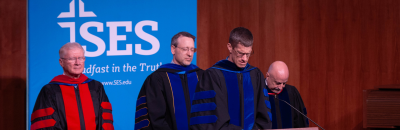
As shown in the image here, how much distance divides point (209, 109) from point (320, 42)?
270 centimetres

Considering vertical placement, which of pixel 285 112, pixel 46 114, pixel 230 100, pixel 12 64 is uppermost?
pixel 12 64

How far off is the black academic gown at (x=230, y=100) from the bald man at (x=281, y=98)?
0.88m

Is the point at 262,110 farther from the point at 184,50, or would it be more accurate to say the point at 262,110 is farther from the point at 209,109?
the point at 184,50

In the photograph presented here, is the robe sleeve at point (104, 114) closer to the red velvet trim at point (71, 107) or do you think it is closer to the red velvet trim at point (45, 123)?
the red velvet trim at point (71, 107)

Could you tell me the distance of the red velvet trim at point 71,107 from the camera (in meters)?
2.54

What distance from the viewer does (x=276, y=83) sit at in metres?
3.24

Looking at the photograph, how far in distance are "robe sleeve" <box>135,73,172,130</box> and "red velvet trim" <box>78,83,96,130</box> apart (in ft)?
1.18

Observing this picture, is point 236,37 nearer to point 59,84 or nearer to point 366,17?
point 59,84

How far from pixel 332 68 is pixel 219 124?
276 cm

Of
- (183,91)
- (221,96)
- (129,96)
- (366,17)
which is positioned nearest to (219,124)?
Result: (221,96)

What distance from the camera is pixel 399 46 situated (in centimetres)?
418

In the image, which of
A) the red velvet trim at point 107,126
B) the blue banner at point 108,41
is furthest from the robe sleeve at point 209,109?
the blue banner at point 108,41

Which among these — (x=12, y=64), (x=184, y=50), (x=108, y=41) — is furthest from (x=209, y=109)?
(x=12, y=64)

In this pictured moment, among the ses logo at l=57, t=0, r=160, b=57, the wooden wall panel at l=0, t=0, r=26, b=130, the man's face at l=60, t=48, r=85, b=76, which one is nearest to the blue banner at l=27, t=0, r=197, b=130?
the ses logo at l=57, t=0, r=160, b=57
